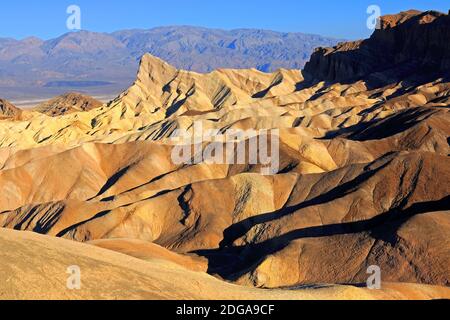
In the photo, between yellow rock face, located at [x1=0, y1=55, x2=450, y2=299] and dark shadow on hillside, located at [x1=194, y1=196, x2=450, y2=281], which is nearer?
yellow rock face, located at [x1=0, y1=55, x2=450, y2=299]

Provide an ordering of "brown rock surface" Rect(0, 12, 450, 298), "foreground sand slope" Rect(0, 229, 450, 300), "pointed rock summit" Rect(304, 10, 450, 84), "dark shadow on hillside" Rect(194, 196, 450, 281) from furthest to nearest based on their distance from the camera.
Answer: "pointed rock summit" Rect(304, 10, 450, 84), "dark shadow on hillside" Rect(194, 196, 450, 281), "brown rock surface" Rect(0, 12, 450, 298), "foreground sand slope" Rect(0, 229, 450, 300)

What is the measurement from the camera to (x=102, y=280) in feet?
70.1

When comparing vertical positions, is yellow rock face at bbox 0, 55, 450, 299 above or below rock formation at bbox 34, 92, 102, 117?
above

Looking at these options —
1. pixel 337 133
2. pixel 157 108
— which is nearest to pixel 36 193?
pixel 337 133

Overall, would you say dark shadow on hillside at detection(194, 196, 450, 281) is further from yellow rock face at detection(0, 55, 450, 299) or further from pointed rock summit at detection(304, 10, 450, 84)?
pointed rock summit at detection(304, 10, 450, 84)

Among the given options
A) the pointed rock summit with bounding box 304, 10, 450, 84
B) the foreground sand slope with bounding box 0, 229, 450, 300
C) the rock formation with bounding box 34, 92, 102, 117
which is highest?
the foreground sand slope with bounding box 0, 229, 450, 300

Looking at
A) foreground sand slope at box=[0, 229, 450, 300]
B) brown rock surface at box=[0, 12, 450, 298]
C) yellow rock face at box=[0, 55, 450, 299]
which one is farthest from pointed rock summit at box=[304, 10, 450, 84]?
foreground sand slope at box=[0, 229, 450, 300]

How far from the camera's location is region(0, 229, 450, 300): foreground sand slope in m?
20.1

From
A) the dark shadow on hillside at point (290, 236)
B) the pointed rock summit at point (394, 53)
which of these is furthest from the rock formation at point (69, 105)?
the dark shadow on hillside at point (290, 236)

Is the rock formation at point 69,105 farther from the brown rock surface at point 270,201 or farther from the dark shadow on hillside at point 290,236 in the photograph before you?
the dark shadow on hillside at point 290,236

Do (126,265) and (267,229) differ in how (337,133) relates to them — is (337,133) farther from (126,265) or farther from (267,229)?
A: (126,265)

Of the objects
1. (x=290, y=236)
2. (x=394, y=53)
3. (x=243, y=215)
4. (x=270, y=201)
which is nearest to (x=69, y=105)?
(x=394, y=53)

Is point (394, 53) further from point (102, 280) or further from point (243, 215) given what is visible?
point (102, 280)

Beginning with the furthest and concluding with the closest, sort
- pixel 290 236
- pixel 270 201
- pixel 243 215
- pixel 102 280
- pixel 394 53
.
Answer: pixel 394 53 < pixel 270 201 < pixel 243 215 < pixel 290 236 < pixel 102 280
